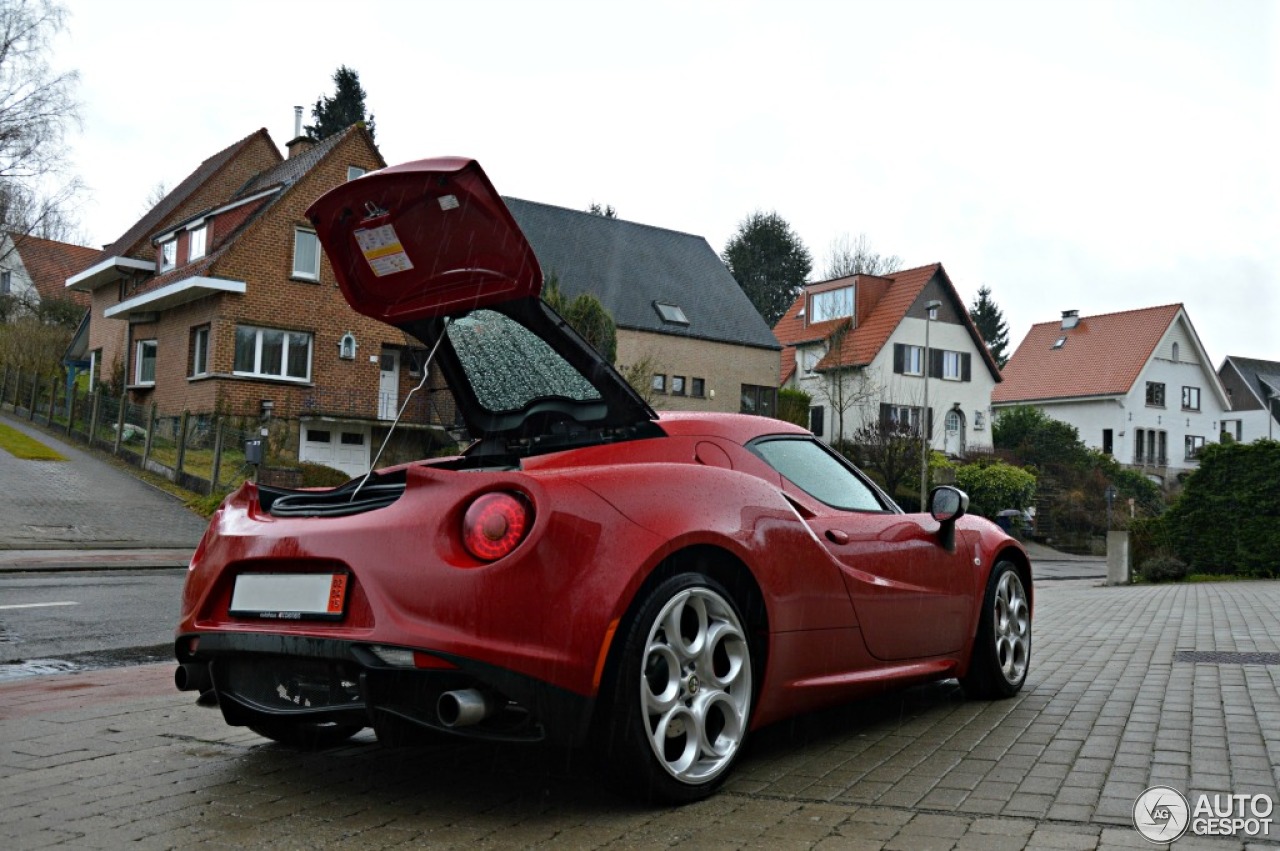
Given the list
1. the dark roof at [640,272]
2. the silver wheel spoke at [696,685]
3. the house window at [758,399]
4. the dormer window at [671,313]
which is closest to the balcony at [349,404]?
the dark roof at [640,272]

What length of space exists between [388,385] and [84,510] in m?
13.5

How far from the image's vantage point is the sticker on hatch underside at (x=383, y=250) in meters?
4.34

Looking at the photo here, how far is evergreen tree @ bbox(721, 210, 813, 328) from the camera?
240 feet

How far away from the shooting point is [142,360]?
1448 inches

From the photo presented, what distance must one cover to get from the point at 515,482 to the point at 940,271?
5126 cm

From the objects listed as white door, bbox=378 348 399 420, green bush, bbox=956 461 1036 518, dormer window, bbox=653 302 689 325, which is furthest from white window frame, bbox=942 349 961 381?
white door, bbox=378 348 399 420

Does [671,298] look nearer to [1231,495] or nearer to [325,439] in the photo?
[325,439]

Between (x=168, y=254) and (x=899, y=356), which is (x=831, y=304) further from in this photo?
(x=168, y=254)

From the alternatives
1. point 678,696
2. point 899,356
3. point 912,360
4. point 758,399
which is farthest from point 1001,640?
point 912,360

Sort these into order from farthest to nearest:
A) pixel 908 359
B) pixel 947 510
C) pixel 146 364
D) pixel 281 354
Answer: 1. pixel 908 359
2. pixel 146 364
3. pixel 281 354
4. pixel 947 510

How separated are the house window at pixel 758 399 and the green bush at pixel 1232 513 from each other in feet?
82.9

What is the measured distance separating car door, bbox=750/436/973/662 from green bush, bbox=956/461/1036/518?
38.5 meters

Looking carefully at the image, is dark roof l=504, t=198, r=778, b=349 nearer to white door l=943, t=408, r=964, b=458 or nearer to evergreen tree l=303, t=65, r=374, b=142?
white door l=943, t=408, r=964, b=458

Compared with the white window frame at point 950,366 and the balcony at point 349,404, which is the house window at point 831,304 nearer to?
the white window frame at point 950,366
